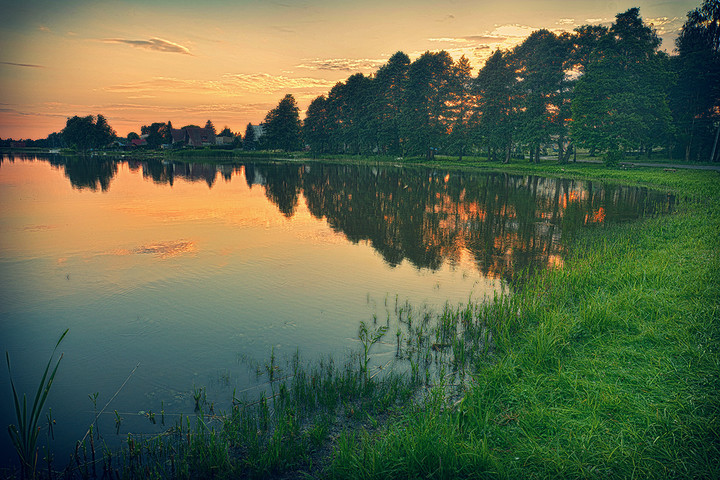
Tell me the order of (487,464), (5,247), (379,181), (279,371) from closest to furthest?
(487,464) < (279,371) < (5,247) < (379,181)

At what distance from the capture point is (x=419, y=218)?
76.6 ft

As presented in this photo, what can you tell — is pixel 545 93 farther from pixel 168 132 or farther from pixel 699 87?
pixel 168 132

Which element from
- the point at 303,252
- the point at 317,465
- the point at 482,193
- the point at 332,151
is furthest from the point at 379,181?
the point at 332,151

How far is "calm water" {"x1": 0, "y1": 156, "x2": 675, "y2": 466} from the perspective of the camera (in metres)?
7.51

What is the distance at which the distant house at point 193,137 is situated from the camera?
464 ft

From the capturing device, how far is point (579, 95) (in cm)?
5422

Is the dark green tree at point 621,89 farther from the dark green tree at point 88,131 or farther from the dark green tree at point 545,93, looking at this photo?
the dark green tree at point 88,131

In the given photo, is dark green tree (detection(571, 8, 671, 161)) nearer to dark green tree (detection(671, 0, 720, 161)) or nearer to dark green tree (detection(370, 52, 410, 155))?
dark green tree (detection(671, 0, 720, 161))

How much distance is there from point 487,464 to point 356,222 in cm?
1817

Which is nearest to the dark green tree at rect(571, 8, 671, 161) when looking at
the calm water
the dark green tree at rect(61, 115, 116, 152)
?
the calm water

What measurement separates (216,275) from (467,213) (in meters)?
17.0

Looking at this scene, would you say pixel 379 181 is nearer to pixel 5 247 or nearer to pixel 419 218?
pixel 419 218

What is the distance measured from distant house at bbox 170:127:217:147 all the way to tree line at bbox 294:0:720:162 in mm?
89058

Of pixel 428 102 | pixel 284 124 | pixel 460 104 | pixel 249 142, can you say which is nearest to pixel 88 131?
pixel 249 142
